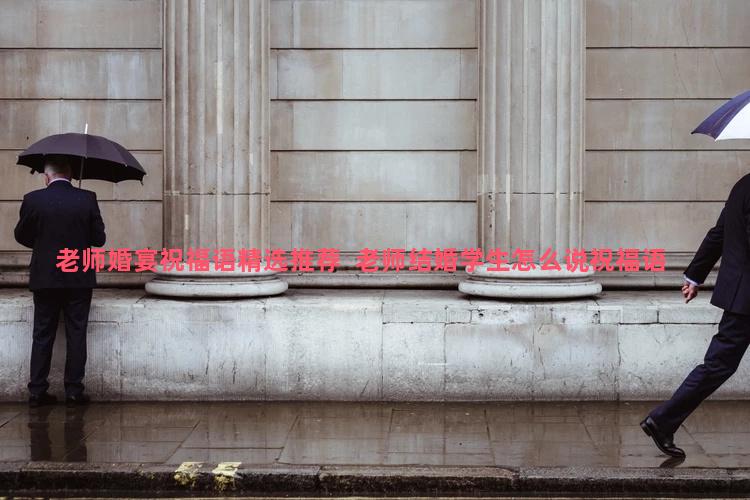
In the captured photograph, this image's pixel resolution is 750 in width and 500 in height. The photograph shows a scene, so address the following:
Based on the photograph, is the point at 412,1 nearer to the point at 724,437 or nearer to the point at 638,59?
the point at 638,59

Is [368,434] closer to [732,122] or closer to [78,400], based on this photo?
[78,400]

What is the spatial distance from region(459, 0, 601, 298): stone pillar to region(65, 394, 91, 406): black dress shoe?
11.2 ft

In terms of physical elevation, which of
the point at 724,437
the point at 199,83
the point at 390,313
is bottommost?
the point at 724,437

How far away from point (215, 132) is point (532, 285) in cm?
312

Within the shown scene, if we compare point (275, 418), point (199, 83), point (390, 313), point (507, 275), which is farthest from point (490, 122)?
point (275, 418)

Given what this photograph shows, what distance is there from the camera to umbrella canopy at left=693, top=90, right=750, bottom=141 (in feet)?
20.9

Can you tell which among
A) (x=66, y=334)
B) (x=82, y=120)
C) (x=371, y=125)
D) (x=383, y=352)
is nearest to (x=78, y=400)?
(x=66, y=334)

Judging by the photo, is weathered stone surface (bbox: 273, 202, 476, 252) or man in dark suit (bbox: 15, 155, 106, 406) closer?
man in dark suit (bbox: 15, 155, 106, 406)

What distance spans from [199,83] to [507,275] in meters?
3.22

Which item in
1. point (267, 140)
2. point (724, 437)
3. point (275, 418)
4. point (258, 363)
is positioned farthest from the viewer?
point (267, 140)

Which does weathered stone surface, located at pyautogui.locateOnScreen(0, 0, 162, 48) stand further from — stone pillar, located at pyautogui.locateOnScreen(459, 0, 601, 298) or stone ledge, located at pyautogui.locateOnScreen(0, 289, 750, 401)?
stone pillar, located at pyautogui.locateOnScreen(459, 0, 601, 298)

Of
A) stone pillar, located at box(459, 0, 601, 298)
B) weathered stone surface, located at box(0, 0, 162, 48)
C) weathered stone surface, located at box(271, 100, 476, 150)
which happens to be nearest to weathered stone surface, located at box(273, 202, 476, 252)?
weathered stone surface, located at box(271, 100, 476, 150)

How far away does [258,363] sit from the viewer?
884cm

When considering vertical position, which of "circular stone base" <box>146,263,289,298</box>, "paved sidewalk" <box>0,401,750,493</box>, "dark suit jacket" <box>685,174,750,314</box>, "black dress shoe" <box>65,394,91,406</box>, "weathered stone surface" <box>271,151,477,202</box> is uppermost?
"weathered stone surface" <box>271,151,477,202</box>
